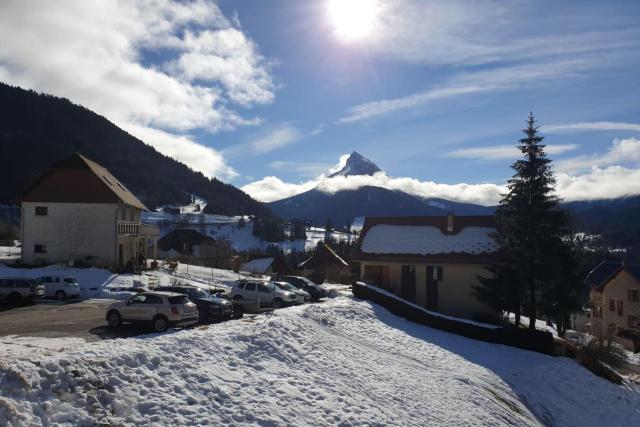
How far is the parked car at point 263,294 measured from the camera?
27.7 m

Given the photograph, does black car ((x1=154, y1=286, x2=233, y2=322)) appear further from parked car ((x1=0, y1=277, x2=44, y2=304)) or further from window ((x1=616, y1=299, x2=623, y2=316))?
window ((x1=616, y1=299, x2=623, y2=316))

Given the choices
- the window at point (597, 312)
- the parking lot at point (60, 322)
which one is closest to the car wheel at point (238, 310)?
the parking lot at point (60, 322)

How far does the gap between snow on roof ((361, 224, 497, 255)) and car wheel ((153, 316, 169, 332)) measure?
2129 centimetres

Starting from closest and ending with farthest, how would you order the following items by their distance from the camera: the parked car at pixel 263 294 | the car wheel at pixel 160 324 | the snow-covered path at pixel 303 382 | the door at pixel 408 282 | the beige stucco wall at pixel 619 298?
the snow-covered path at pixel 303 382 < the car wheel at pixel 160 324 < the parked car at pixel 263 294 < the door at pixel 408 282 < the beige stucco wall at pixel 619 298

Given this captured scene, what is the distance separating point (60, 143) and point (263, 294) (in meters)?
149

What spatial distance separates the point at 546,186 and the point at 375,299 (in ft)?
39.1

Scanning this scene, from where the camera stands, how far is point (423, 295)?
1410 inches

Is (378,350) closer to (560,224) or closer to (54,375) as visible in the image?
(54,375)

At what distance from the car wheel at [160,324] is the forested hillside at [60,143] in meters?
131

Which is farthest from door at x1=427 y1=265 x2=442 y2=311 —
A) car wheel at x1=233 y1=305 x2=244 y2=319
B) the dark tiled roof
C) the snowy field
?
the snowy field

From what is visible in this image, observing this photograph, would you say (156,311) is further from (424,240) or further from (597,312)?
(597,312)

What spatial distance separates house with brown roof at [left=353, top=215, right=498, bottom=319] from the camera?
114 ft

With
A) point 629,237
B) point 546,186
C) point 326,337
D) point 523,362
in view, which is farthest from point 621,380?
point 629,237

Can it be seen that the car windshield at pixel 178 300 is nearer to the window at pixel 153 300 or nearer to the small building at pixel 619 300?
the window at pixel 153 300
